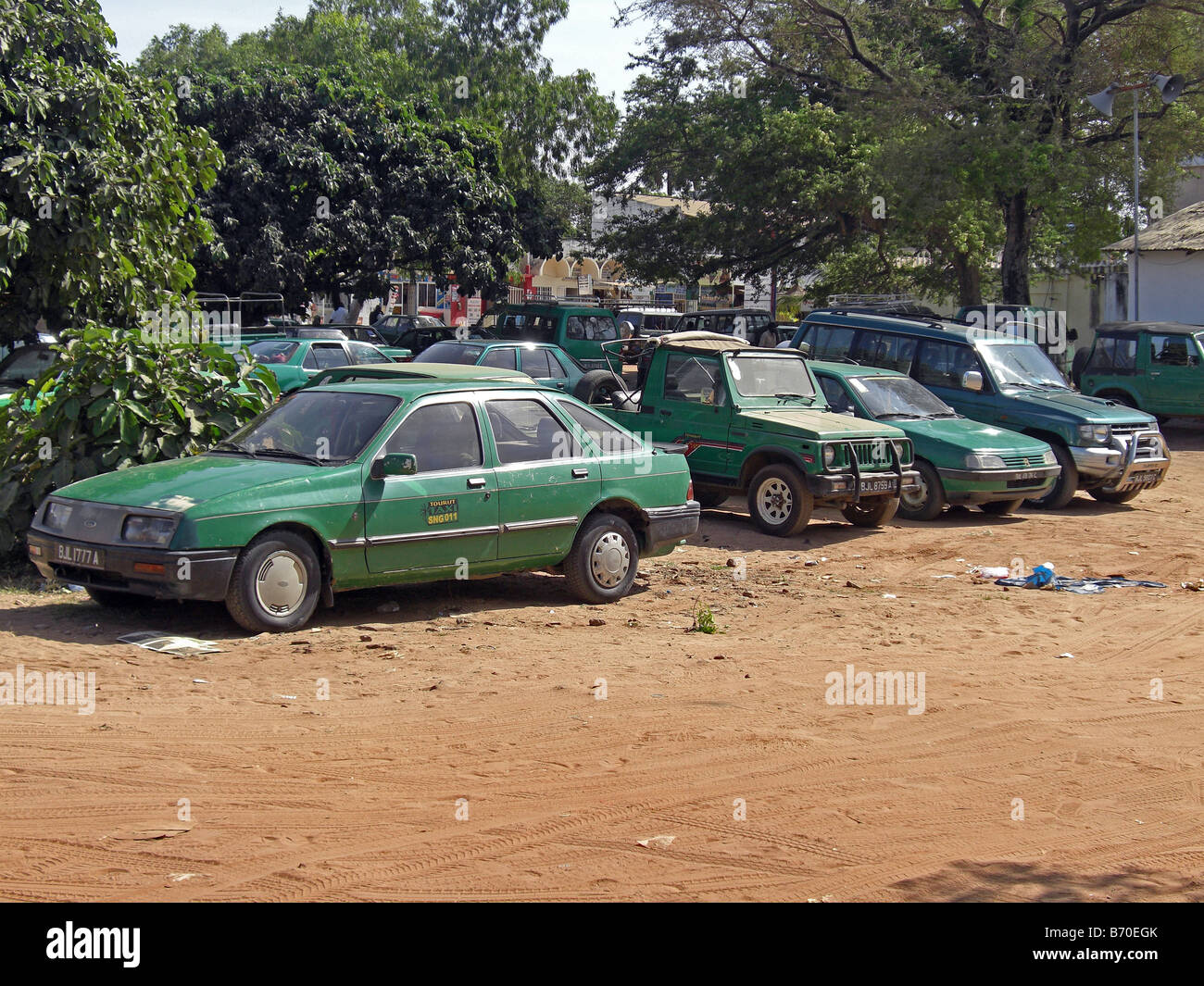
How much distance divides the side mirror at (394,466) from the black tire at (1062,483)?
980 cm

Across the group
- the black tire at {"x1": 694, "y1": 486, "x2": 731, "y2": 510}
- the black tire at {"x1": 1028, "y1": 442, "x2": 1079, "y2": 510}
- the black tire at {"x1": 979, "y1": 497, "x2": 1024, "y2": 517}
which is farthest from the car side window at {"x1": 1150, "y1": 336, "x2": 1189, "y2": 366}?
the black tire at {"x1": 694, "y1": 486, "x2": 731, "y2": 510}

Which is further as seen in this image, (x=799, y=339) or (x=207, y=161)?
(x=799, y=339)

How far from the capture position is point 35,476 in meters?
9.34

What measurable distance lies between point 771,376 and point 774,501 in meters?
1.63

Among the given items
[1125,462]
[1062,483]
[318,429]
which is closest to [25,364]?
[318,429]

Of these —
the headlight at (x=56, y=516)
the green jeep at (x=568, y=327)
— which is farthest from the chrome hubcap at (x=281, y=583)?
the green jeep at (x=568, y=327)

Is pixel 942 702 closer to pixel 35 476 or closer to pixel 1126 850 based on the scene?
pixel 1126 850

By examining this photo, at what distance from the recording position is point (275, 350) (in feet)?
67.6

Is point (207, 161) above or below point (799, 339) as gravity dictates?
above

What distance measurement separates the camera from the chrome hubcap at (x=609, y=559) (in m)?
9.23

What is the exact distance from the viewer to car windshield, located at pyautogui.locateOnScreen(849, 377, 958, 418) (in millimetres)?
14344

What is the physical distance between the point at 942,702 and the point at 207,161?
10.9 metres

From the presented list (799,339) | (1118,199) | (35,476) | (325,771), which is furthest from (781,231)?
(325,771)

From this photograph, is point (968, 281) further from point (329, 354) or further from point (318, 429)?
point (318, 429)
